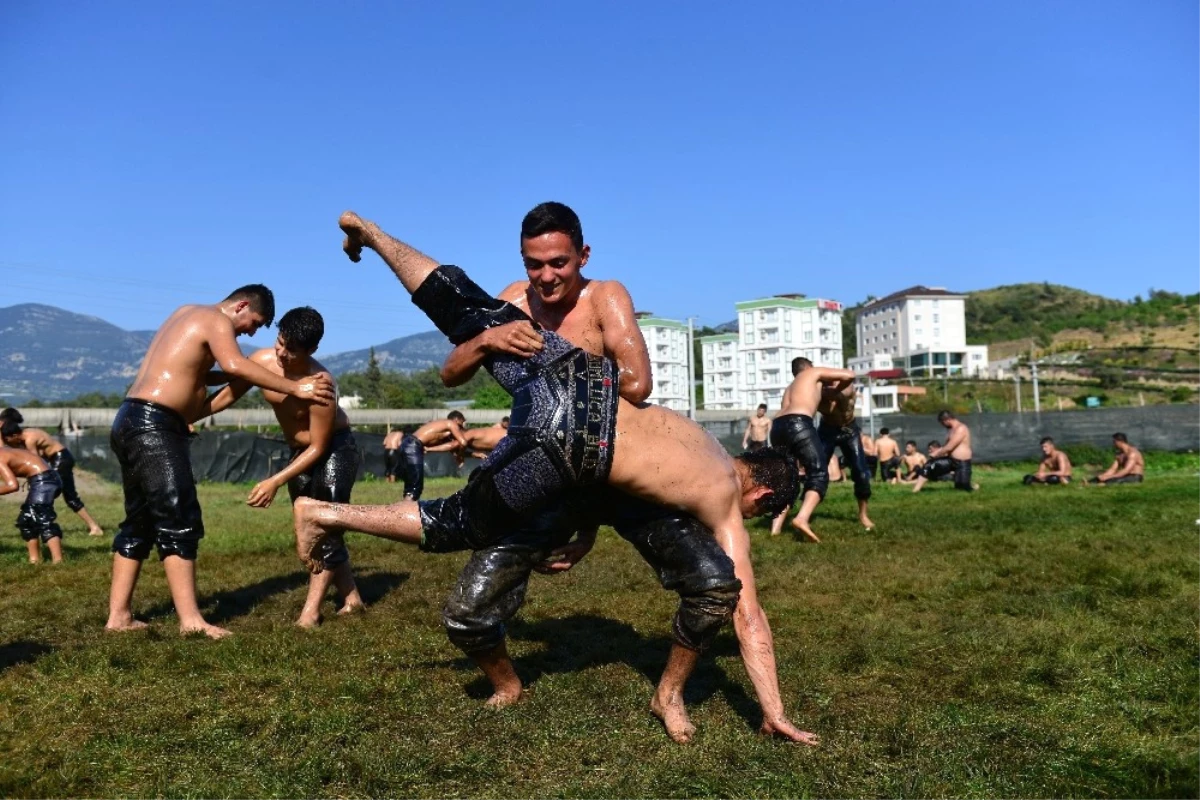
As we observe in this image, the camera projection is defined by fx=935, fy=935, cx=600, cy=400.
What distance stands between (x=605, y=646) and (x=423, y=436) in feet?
22.3

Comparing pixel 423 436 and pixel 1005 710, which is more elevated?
pixel 423 436

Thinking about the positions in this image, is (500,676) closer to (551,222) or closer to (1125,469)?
(551,222)

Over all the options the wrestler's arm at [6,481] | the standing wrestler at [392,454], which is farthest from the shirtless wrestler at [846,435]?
the standing wrestler at [392,454]

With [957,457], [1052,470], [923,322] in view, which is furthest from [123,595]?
[923,322]

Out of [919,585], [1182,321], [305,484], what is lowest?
[919,585]

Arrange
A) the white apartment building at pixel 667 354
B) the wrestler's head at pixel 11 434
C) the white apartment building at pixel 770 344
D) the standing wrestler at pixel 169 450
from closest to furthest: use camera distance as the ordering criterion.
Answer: the standing wrestler at pixel 169 450 → the wrestler's head at pixel 11 434 → the white apartment building at pixel 770 344 → the white apartment building at pixel 667 354

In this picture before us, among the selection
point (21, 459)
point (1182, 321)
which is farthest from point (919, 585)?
point (1182, 321)

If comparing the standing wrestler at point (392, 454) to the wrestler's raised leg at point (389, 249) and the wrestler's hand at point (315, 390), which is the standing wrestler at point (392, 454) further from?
the wrestler's raised leg at point (389, 249)

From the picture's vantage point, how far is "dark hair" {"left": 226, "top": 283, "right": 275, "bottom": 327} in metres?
5.98

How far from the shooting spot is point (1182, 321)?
308ft

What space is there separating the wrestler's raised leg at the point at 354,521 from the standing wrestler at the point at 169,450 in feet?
5.62

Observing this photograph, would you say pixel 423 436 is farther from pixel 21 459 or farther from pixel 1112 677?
pixel 1112 677

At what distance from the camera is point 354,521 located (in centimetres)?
384

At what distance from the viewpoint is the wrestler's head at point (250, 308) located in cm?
592
